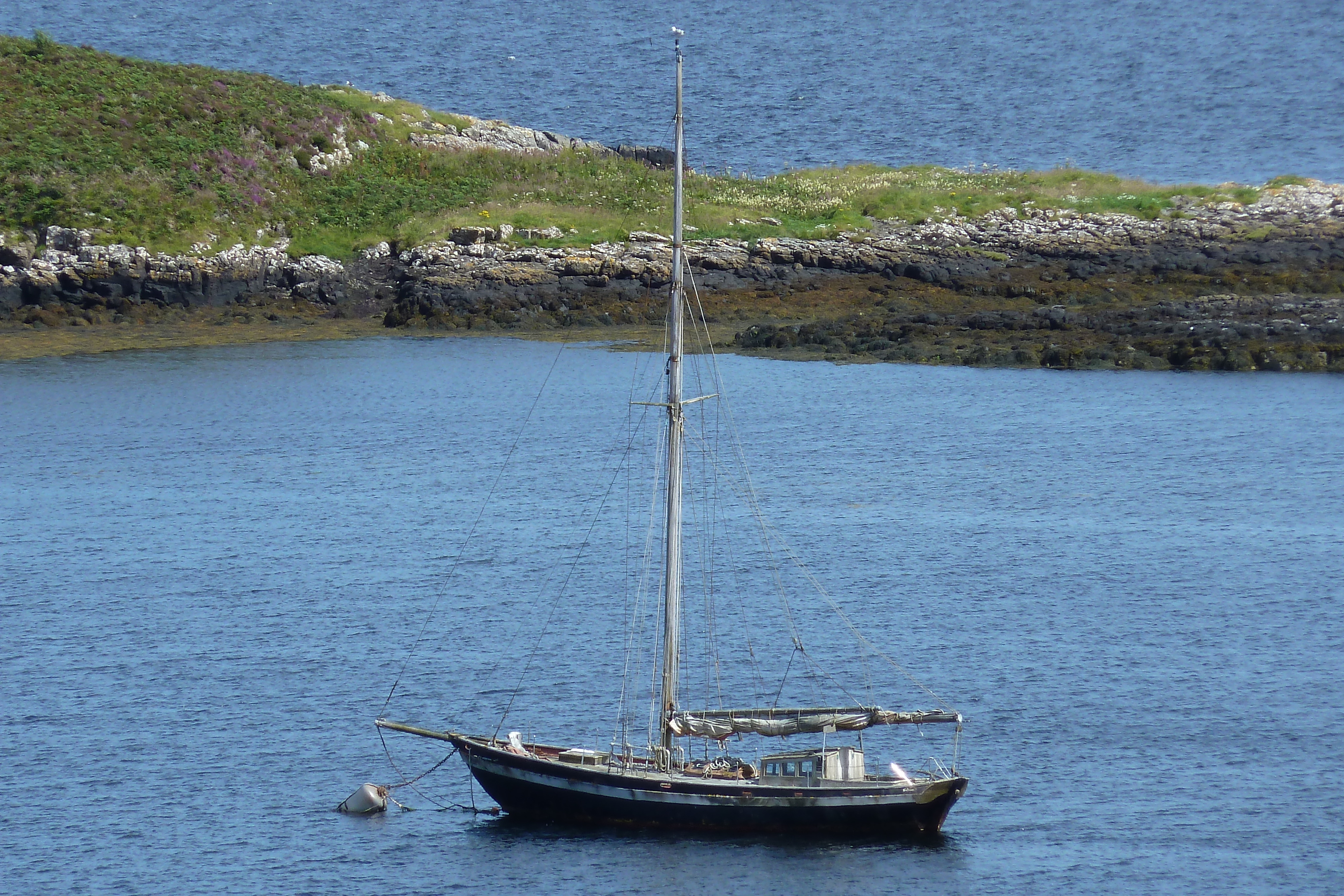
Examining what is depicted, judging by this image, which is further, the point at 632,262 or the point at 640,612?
the point at 632,262

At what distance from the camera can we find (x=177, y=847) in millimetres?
40938

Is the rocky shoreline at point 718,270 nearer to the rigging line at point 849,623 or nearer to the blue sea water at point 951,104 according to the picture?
the blue sea water at point 951,104

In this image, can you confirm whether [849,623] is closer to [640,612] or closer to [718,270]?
[640,612]

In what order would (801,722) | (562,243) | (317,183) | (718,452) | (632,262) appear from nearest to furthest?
(801,722)
(718,452)
(632,262)
(562,243)
(317,183)

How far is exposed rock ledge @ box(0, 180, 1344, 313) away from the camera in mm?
104500

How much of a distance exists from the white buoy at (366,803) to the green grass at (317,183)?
6934 centimetres

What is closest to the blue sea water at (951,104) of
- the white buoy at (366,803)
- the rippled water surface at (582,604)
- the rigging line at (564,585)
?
the rippled water surface at (582,604)

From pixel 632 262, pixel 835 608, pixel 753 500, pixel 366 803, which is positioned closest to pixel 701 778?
pixel 366 803

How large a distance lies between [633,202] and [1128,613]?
219ft

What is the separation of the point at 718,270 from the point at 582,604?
173ft

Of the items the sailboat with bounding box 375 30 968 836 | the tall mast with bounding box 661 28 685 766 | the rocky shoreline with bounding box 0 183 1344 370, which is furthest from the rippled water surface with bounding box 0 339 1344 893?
the rocky shoreline with bounding box 0 183 1344 370

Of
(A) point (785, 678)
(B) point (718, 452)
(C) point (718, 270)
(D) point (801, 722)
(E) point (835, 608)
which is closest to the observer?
Answer: (D) point (801, 722)

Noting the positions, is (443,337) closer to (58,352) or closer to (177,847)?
(58,352)

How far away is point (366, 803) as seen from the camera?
42.9 metres
